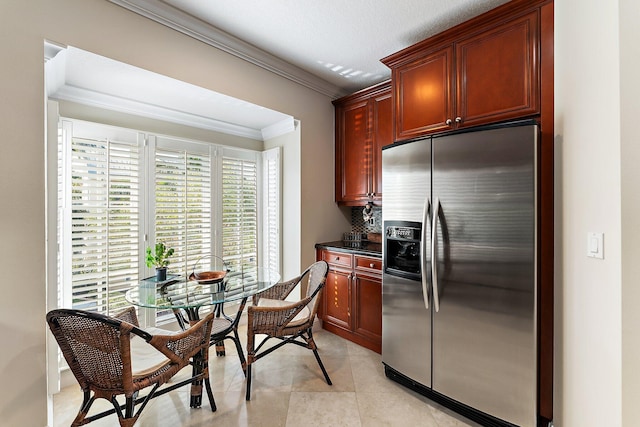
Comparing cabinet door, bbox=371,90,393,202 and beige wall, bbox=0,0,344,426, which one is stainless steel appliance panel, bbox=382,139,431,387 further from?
beige wall, bbox=0,0,344,426

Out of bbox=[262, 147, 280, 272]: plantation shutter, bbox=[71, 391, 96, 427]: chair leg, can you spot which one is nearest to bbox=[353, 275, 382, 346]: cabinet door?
bbox=[262, 147, 280, 272]: plantation shutter

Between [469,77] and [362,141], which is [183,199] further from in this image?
[469,77]

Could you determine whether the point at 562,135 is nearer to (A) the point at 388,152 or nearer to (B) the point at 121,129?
(A) the point at 388,152

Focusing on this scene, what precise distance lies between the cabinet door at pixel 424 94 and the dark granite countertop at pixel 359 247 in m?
1.10

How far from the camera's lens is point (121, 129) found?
8.33 feet

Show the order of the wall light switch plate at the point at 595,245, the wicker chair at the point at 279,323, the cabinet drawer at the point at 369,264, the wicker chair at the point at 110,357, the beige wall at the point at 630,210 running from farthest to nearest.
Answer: the cabinet drawer at the point at 369,264, the wicker chair at the point at 279,323, the wicker chair at the point at 110,357, the wall light switch plate at the point at 595,245, the beige wall at the point at 630,210

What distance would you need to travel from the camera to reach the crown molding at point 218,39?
194cm

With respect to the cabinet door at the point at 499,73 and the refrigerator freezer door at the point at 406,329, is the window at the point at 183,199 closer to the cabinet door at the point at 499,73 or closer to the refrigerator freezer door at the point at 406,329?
the refrigerator freezer door at the point at 406,329

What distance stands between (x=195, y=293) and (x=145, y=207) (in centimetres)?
120

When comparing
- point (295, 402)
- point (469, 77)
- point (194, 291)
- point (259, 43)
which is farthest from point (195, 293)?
point (469, 77)

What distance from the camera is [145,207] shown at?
8.79 feet

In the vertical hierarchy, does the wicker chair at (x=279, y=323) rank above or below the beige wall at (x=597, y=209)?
below

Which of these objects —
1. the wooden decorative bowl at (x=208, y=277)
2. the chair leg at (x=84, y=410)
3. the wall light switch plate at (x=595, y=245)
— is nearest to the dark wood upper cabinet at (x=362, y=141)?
the wooden decorative bowl at (x=208, y=277)

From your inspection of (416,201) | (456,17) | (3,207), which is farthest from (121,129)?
(456,17)
